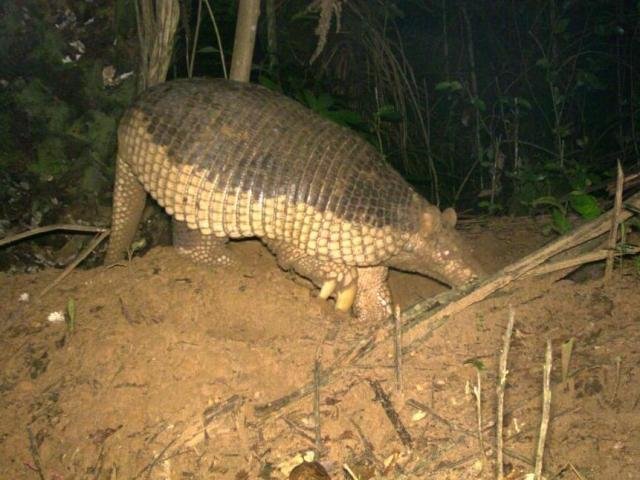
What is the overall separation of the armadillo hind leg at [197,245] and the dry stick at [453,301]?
1.80m

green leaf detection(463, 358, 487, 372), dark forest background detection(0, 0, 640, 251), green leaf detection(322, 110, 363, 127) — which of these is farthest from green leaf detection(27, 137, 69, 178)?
green leaf detection(463, 358, 487, 372)

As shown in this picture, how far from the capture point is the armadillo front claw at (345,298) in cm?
478

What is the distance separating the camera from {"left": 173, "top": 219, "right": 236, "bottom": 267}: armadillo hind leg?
482cm

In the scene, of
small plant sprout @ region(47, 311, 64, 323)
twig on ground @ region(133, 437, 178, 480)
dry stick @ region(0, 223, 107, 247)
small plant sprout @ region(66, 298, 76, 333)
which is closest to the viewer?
twig on ground @ region(133, 437, 178, 480)

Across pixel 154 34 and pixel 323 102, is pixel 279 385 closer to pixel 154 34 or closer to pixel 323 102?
pixel 154 34

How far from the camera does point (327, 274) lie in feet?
15.7

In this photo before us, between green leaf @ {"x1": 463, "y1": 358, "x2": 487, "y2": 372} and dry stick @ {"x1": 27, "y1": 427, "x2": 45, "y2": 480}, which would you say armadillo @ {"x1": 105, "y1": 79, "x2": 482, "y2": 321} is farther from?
dry stick @ {"x1": 27, "y1": 427, "x2": 45, "y2": 480}

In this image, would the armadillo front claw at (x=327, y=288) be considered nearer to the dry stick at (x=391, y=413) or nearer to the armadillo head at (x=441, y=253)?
the armadillo head at (x=441, y=253)

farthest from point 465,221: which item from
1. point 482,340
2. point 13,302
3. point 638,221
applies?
point 13,302

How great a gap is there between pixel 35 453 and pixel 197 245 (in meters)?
2.06

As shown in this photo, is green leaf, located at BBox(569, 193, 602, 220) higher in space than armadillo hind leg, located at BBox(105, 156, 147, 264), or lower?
higher

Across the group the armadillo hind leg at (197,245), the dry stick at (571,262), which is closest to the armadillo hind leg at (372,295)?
the armadillo hind leg at (197,245)

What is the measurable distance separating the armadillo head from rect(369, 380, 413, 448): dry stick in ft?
5.51

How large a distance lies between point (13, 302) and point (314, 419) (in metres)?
2.57
